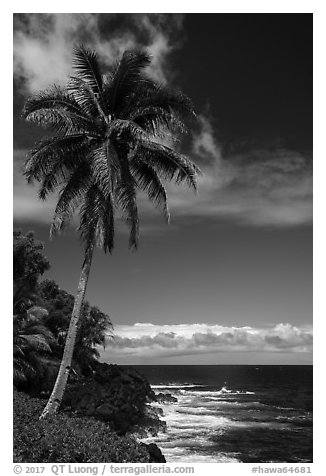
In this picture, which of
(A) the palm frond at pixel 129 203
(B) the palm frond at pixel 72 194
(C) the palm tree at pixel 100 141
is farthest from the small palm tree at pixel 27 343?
(A) the palm frond at pixel 129 203

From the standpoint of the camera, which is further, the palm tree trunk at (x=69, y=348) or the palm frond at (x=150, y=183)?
the palm frond at (x=150, y=183)

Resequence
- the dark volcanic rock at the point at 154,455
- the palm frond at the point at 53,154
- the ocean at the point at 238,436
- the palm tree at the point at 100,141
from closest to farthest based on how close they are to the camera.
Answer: the dark volcanic rock at the point at 154,455 → the palm frond at the point at 53,154 → the palm tree at the point at 100,141 → the ocean at the point at 238,436

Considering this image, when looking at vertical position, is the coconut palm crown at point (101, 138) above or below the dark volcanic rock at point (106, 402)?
above

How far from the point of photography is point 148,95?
13398 millimetres

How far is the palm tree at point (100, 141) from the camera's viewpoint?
1291 cm

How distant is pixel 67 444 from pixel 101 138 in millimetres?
8290

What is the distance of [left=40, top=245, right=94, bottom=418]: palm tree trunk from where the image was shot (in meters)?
11.9

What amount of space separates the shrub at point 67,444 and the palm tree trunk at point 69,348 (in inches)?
14.6

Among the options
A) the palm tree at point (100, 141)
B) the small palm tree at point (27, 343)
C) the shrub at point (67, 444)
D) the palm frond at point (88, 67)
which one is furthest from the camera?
the small palm tree at point (27, 343)

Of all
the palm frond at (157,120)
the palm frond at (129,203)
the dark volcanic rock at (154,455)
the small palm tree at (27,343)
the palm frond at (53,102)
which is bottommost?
the dark volcanic rock at (154,455)

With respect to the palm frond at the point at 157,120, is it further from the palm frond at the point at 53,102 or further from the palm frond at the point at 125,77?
the palm frond at the point at 53,102

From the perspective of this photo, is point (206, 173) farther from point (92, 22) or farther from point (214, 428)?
point (214, 428)

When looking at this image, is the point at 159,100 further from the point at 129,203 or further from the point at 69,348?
the point at 69,348
